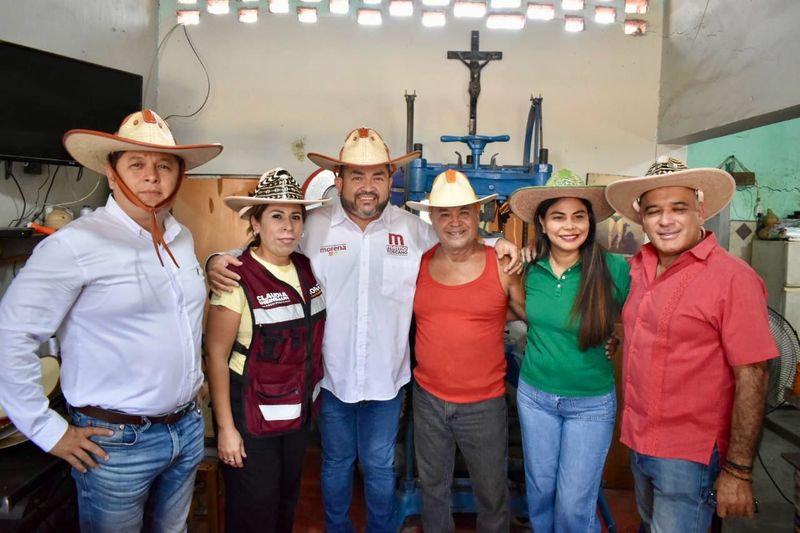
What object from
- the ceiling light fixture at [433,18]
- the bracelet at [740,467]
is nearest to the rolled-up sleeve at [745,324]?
the bracelet at [740,467]

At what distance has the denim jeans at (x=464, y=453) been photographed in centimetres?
195

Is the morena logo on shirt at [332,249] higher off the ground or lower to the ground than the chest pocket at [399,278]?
higher

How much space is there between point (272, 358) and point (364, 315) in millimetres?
423

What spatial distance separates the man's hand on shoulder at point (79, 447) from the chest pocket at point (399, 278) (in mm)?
1087

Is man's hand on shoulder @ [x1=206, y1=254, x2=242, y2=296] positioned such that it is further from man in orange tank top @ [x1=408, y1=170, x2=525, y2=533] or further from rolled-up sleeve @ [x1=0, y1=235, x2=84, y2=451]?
man in orange tank top @ [x1=408, y1=170, x2=525, y2=533]

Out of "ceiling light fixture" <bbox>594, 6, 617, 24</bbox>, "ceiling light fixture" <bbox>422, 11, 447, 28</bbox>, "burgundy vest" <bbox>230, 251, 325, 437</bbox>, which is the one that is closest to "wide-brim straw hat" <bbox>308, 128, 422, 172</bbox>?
"burgundy vest" <bbox>230, 251, 325, 437</bbox>

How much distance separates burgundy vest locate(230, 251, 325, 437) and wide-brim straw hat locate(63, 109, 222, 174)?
44 centimetres

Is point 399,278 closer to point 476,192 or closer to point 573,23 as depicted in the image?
point 476,192

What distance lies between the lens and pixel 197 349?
5.17 feet

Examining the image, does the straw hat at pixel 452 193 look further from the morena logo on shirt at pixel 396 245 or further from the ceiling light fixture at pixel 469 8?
the ceiling light fixture at pixel 469 8

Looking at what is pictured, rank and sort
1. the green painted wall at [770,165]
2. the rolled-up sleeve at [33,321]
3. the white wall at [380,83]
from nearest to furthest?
the rolled-up sleeve at [33,321] → the white wall at [380,83] → the green painted wall at [770,165]

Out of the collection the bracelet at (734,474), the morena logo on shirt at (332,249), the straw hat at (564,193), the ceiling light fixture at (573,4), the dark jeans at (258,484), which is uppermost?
the ceiling light fixture at (573,4)

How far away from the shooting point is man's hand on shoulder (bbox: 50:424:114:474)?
1.35 m

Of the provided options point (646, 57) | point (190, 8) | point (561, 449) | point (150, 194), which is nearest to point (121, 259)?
point (150, 194)
